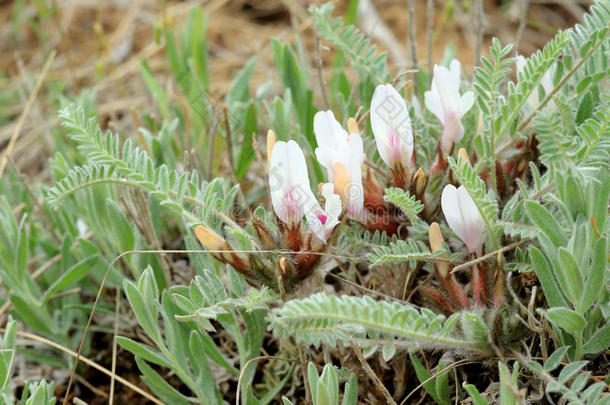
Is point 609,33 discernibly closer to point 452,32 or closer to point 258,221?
point 258,221

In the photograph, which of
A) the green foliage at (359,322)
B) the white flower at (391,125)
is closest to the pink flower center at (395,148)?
the white flower at (391,125)

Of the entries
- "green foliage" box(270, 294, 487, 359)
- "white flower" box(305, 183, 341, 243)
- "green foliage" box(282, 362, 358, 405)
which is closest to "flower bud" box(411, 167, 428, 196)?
"white flower" box(305, 183, 341, 243)

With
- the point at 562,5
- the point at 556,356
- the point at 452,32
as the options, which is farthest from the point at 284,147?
the point at 562,5

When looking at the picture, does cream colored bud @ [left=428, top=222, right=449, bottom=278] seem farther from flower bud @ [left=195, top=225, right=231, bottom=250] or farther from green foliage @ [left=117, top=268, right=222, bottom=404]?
green foliage @ [left=117, top=268, right=222, bottom=404]

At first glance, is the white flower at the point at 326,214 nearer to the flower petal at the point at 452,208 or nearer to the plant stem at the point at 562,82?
the flower petal at the point at 452,208

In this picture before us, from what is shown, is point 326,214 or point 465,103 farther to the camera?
point 465,103

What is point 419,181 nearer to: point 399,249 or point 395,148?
point 395,148

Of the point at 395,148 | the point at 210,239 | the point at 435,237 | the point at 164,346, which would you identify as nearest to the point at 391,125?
the point at 395,148
